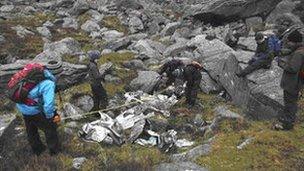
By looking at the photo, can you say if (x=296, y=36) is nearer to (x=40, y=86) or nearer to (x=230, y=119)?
(x=230, y=119)

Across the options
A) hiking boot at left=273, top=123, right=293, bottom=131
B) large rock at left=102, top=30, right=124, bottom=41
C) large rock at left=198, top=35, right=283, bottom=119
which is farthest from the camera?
large rock at left=102, top=30, right=124, bottom=41

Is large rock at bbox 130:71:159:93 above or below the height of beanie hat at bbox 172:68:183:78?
below

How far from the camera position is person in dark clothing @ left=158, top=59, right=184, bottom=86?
1972 cm

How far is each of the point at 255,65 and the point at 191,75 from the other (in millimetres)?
2461

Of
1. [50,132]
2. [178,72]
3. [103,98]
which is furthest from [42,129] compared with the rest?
[178,72]

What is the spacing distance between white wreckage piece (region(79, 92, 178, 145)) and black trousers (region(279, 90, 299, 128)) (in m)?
4.48

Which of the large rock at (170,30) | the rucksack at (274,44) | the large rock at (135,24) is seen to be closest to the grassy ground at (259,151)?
the rucksack at (274,44)

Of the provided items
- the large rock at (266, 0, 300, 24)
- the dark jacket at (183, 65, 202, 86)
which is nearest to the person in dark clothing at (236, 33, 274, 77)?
the dark jacket at (183, 65, 202, 86)

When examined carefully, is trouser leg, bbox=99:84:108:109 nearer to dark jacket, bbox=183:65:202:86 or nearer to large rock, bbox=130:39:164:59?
dark jacket, bbox=183:65:202:86

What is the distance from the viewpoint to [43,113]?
1342cm

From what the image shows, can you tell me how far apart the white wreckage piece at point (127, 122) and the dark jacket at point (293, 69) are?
15.6ft

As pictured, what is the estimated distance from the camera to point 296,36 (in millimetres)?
14953

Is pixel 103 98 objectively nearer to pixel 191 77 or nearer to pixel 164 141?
pixel 191 77

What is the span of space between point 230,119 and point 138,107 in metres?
3.78
